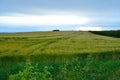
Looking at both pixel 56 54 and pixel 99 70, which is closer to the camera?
pixel 99 70

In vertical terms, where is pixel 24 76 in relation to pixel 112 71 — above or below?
above

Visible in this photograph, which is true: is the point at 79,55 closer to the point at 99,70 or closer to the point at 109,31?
the point at 99,70

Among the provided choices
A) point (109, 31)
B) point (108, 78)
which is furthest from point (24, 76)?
point (109, 31)

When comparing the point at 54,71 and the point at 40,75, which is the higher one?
the point at 40,75

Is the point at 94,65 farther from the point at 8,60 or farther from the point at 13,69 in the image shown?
the point at 8,60

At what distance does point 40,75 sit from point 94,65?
1098 centimetres

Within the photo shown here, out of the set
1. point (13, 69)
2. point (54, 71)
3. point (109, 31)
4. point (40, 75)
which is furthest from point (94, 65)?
point (109, 31)

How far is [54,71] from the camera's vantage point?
1948cm

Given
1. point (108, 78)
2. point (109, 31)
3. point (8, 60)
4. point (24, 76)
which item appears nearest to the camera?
point (24, 76)

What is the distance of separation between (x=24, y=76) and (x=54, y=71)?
31.3 ft

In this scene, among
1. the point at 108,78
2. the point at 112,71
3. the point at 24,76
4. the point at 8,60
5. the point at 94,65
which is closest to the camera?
the point at 24,76

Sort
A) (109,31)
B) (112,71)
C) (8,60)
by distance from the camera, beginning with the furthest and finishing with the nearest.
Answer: (109,31), (8,60), (112,71)

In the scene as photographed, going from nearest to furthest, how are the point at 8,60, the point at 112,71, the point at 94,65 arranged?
the point at 112,71, the point at 94,65, the point at 8,60

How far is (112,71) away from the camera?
63.9 feet
